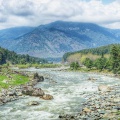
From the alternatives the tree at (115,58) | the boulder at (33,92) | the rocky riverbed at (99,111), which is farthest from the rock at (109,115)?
the tree at (115,58)

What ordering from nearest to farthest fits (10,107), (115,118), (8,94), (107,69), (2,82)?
(115,118) < (10,107) < (8,94) < (2,82) < (107,69)

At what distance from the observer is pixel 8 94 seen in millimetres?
74688

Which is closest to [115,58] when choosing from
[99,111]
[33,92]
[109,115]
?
[33,92]

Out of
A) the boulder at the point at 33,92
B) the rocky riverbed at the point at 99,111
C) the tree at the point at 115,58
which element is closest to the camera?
the rocky riverbed at the point at 99,111

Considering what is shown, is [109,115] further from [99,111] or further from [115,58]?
[115,58]

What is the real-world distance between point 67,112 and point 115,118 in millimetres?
11223

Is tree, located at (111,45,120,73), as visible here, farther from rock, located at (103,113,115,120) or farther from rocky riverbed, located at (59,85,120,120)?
rock, located at (103,113,115,120)

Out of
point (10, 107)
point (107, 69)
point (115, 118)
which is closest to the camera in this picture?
point (115, 118)

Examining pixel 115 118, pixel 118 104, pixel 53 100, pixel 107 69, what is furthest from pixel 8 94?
pixel 107 69

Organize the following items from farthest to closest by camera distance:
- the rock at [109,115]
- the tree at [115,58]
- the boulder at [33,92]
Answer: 1. the tree at [115,58]
2. the boulder at [33,92]
3. the rock at [109,115]

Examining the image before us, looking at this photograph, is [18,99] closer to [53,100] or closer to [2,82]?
[53,100]

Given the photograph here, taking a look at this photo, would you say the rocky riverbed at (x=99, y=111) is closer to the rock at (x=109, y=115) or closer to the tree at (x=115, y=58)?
the rock at (x=109, y=115)

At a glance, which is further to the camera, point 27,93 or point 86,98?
point 27,93

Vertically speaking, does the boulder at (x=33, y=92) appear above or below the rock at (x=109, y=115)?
above
